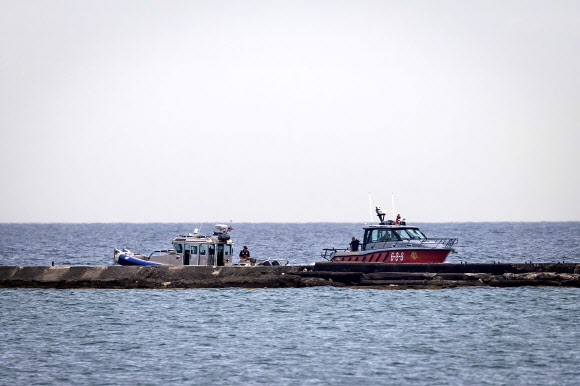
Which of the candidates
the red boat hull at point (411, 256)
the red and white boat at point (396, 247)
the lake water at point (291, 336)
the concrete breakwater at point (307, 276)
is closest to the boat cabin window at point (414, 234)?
the red and white boat at point (396, 247)

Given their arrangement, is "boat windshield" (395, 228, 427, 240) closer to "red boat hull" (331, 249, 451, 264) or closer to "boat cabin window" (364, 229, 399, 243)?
"boat cabin window" (364, 229, 399, 243)

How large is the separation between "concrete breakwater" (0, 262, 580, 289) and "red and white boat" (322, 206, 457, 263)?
258 centimetres

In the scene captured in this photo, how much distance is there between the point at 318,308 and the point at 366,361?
12.1m

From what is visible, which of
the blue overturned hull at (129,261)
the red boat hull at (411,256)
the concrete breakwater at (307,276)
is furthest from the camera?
the blue overturned hull at (129,261)

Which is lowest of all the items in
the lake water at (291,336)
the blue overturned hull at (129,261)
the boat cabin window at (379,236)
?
the lake water at (291,336)

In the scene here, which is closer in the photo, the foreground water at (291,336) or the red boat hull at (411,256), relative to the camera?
the foreground water at (291,336)

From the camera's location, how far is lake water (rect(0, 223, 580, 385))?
26828mm

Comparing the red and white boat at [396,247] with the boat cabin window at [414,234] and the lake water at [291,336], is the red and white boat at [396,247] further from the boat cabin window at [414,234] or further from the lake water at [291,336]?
the lake water at [291,336]

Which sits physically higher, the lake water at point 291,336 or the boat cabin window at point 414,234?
the boat cabin window at point 414,234

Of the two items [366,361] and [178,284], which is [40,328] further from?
[366,361]

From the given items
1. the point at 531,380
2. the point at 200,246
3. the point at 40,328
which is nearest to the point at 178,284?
the point at 200,246

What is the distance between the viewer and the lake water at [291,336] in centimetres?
2683

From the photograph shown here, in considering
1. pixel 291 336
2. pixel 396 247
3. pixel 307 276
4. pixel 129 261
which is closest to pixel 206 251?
pixel 129 261

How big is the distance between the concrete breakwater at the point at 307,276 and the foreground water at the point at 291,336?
0.87 metres
